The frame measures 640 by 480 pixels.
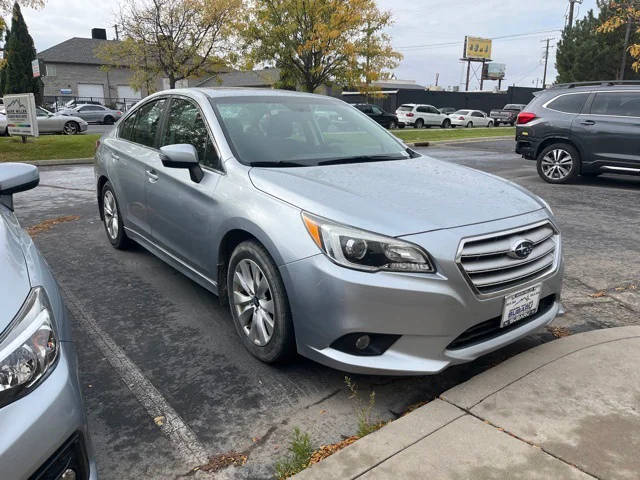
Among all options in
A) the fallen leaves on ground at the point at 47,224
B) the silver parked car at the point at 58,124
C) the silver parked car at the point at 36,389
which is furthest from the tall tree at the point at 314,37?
the silver parked car at the point at 36,389

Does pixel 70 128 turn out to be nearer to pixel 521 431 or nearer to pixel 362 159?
pixel 362 159

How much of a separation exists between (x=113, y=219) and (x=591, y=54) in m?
36.6

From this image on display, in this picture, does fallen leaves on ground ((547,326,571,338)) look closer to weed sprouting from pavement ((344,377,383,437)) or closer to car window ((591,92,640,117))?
weed sprouting from pavement ((344,377,383,437))

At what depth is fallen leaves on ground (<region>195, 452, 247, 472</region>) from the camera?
236 centimetres

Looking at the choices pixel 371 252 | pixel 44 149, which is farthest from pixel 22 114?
pixel 371 252

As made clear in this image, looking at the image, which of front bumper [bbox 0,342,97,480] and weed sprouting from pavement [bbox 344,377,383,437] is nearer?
front bumper [bbox 0,342,97,480]

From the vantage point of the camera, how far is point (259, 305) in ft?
10.2

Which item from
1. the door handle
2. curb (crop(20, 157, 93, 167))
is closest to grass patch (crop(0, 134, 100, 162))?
curb (crop(20, 157, 93, 167))

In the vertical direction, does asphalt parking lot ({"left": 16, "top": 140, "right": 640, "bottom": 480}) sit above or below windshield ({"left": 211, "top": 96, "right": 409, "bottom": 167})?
below

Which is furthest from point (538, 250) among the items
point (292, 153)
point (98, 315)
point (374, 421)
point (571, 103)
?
point (571, 103)

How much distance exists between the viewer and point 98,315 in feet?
13.1

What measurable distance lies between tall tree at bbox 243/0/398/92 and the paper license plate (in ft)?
71.1

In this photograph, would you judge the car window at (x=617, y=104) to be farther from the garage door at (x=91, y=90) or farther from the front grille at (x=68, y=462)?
the garage door at (x=91, y=90)

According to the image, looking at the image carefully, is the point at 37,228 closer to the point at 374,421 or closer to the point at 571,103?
the point at 374,421
